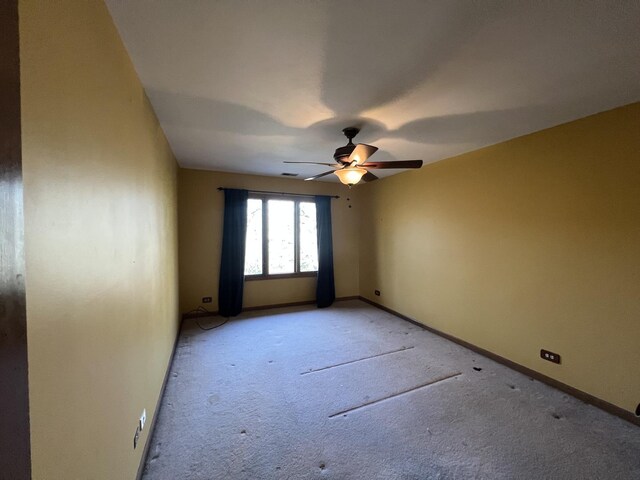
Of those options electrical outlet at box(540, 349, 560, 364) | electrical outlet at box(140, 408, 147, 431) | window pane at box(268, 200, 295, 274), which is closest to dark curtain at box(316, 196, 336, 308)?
window pane at box(268, 200, 295, 274)

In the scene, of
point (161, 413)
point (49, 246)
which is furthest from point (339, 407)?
point (49, 246)

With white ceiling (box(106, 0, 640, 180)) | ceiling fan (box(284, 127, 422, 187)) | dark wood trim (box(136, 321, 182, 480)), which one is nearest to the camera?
white ceiling (box(106, 0, 640, 180))

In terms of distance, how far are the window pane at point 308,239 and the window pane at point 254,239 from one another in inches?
31.8

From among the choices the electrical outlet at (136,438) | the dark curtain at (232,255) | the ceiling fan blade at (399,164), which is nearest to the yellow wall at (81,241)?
the electrical outlet at (136,438)

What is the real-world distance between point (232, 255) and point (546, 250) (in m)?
4.13

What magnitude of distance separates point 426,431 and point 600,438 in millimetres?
1223

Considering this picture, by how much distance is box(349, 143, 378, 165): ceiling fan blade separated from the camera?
7.04 feet

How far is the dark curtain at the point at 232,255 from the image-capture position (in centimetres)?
437

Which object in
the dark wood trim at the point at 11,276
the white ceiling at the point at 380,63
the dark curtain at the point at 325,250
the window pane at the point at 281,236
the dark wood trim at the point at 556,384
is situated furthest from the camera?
the dark curtain at the point at 325,250

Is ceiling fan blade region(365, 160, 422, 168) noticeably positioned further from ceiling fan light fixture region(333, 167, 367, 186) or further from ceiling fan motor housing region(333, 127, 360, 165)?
ceiling fan motor housing region(333, 127, 360, 165)

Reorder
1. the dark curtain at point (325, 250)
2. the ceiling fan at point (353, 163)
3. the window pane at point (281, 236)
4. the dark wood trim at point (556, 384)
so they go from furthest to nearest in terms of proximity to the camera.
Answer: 1. the dark curtain at point (325, 250)
2. the window pane at point (281, 236)
3. the ceiling fan at point (353, 163)
4. the dark wood trim at point (556, 384)

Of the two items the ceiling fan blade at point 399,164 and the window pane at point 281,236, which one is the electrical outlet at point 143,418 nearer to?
the ceiling fan blade at point 399,164

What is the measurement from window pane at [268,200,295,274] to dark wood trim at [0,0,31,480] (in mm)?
4344

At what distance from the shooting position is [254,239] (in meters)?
4.70
